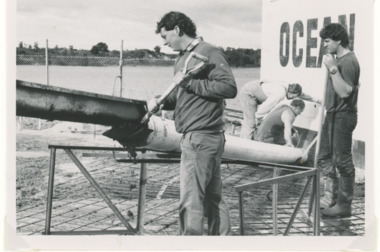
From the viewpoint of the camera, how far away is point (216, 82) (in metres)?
3.75

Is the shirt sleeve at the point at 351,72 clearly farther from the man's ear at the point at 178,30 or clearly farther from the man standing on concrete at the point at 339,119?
the man's ear at the point at 178,30

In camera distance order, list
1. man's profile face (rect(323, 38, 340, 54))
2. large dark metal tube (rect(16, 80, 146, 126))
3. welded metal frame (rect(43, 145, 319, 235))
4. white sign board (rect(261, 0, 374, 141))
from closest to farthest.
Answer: large dark metal tube (rect(16, 80, 146, 126)), welded metal frame (rect(43, 145, 319, 235)), white sign board (rect(261, 0, 374, 141)), man's profile face (rect(323, 38, 340, 54))

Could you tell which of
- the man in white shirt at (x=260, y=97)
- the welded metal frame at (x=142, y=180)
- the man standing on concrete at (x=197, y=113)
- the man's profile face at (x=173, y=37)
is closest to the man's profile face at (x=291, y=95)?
the man in white shirt at (x=260, y=97)

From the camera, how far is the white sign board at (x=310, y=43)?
4.75 m

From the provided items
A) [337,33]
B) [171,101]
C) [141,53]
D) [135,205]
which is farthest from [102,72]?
[337,33]

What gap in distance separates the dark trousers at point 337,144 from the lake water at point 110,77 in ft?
2.78

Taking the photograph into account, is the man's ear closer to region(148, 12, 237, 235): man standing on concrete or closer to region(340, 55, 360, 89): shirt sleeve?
region(148, 12, 237, 235): man standing on concrete

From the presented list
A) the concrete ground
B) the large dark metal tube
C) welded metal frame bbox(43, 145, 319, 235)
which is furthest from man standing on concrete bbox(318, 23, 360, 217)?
the large dark metal tube

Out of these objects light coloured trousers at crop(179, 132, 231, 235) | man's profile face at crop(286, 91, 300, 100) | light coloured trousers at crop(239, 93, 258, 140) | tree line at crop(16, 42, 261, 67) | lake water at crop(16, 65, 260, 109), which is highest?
tree line at crop(16, 42, 261, 67)

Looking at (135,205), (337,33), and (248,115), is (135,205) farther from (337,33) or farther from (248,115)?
(337,33)

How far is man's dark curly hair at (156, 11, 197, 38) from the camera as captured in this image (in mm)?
3947
